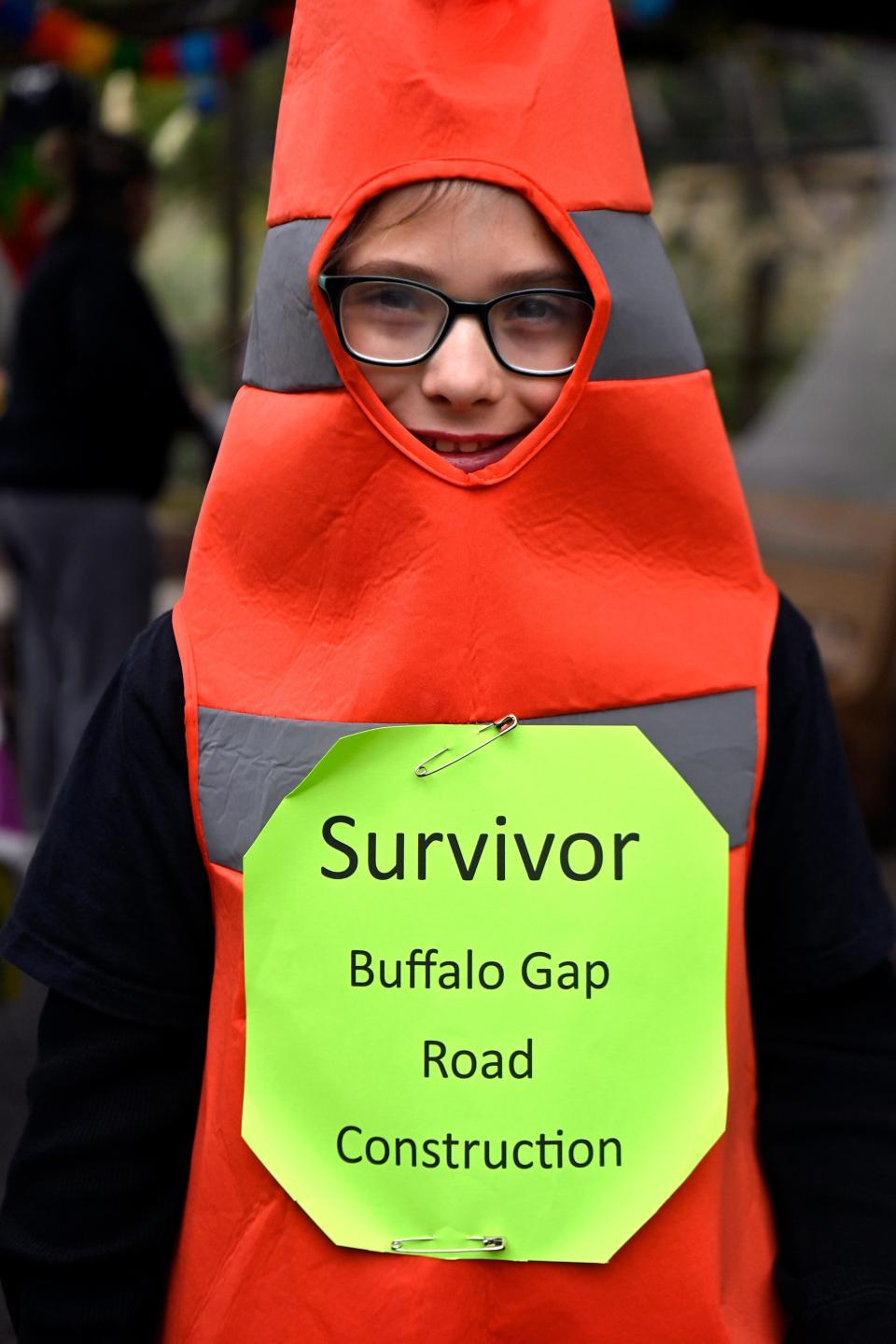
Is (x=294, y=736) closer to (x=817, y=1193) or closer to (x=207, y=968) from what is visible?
(x=207, y=968)

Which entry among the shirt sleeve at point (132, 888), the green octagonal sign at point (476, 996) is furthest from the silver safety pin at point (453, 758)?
the shirt sleeve at point (132, 888)

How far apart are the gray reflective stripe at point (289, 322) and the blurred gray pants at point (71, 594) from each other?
116 inches

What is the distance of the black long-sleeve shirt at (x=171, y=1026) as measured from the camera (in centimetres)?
107

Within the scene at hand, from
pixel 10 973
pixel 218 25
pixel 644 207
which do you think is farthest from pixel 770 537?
pixel 644 207

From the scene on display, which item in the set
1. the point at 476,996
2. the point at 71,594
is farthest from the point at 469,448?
the point at 71,594

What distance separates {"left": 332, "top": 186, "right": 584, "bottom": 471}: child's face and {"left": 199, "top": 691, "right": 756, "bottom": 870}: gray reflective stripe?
207mm

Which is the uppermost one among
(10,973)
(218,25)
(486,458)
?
(218,25)

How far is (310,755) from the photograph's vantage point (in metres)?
1.04

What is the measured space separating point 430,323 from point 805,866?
456 mm

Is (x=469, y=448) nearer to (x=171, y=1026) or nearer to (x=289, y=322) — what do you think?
(x=289, y=322)

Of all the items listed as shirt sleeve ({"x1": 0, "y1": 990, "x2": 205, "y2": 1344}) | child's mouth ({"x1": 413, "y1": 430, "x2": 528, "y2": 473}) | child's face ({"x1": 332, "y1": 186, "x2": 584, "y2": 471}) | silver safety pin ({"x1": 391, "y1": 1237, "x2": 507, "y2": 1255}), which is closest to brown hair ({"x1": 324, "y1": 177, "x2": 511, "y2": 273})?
child's face ({"x1": 332, "y1": 186, "x2": 584, "y2": 471})

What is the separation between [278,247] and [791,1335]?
2.70ft

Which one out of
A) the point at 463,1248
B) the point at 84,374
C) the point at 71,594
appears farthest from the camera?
the point at 71,594

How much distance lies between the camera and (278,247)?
1100 mm
